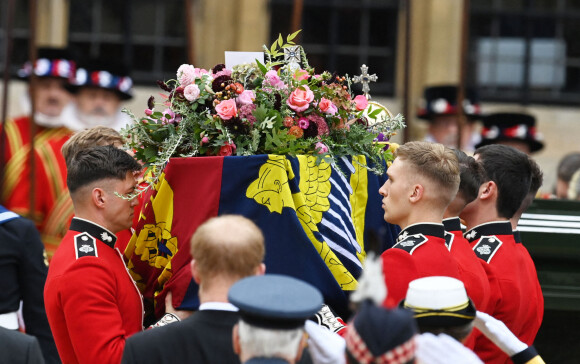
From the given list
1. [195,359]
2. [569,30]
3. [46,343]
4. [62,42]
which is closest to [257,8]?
[62,42]

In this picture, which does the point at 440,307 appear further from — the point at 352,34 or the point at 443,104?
the point at 352,34

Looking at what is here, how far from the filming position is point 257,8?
36.7ft

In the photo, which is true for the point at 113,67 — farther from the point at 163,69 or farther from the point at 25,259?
the point at 163,69

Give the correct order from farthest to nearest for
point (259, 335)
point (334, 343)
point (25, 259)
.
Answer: point (25, 259) < point (334, 343) < point (259, 335)

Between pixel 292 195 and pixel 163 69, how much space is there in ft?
26.9

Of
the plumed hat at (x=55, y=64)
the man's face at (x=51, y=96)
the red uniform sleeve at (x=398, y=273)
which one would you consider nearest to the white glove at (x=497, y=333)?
the red uniform sleeve at (x=398, y=273)

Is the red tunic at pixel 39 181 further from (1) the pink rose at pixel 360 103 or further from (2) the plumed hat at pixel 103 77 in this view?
(1) the pink rose at pixel 360 103

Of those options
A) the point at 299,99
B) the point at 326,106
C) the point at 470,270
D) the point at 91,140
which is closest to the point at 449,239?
the point at 470,270

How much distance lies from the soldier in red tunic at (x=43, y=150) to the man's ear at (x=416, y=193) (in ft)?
10.2

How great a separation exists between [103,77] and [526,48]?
624 cm

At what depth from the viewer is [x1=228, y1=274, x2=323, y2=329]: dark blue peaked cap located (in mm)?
2393

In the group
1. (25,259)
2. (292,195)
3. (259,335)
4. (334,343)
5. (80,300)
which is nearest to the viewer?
(259,335)

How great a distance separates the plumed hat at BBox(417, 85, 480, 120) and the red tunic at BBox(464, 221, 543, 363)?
4722 millimetres

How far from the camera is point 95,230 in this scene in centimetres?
352
